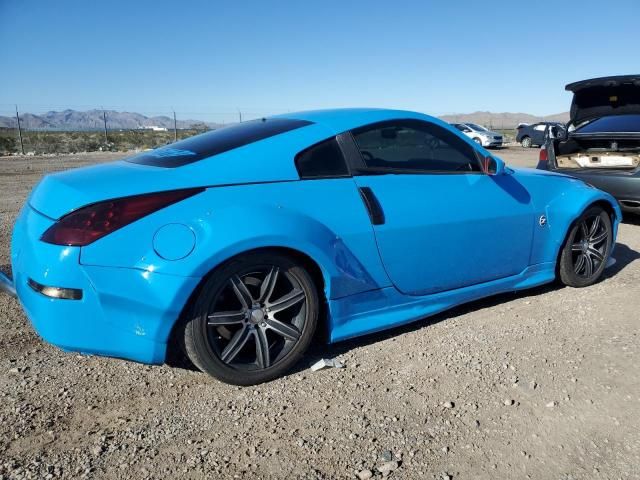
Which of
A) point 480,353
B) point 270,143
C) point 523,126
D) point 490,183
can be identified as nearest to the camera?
point 270,143

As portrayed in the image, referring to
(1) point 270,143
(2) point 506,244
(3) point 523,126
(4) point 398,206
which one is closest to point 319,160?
(1) point 270,143

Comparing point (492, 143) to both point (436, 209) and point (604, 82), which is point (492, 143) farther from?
point (436, 209)

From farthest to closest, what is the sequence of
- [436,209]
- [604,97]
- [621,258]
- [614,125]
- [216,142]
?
1. [614,125]
2. [604,97]
3. [621,258]
4. [436,209]
5. [216,142]

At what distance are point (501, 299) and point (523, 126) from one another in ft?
91.7

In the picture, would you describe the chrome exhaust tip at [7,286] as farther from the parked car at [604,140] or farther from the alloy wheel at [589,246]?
the parked car at [604,140]

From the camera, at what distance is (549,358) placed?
3.12 metres

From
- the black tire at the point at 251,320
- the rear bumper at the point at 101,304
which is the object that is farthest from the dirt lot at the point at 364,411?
the rear bumper at the point at 101,304

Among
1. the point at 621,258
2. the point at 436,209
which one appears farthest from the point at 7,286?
the point at 621,258

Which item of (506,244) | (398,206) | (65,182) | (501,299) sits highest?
(65,182)

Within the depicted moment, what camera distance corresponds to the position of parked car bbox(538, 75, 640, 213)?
6281 millimetres

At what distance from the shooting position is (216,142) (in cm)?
310

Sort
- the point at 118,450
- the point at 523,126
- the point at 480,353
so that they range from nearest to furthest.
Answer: the point at 118,450
the point at 480,353
the point at 523,126

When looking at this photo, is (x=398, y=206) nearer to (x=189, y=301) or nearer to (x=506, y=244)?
(x=506, y=244)

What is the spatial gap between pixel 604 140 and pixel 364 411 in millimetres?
5906
